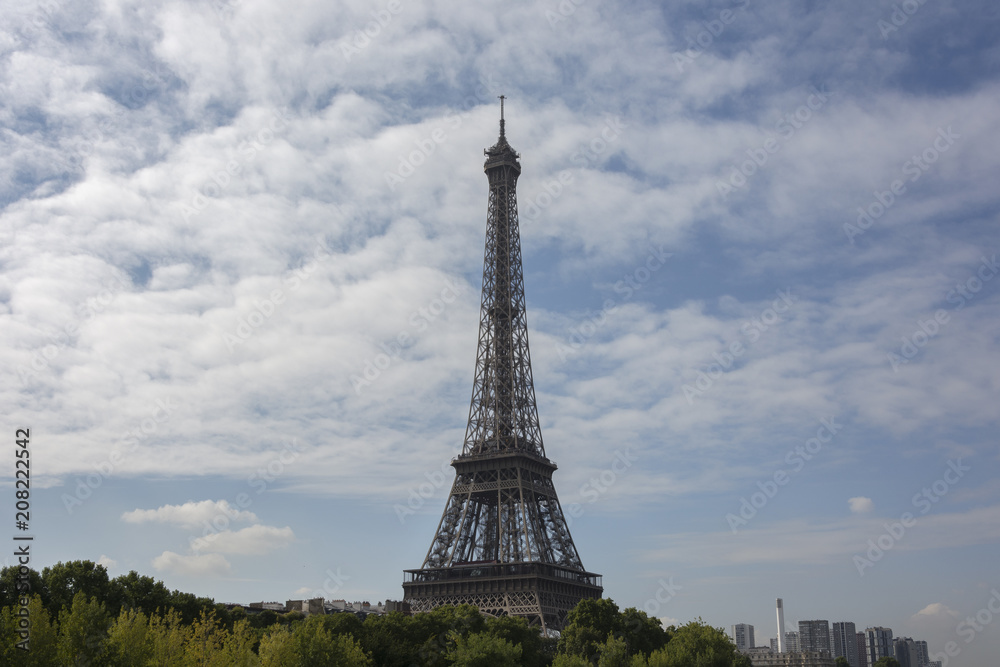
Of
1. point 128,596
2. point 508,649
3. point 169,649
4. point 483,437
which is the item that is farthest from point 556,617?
point 169,649

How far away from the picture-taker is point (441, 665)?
255ft

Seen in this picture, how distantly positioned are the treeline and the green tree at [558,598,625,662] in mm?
101

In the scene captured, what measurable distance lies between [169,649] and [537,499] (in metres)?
77.9

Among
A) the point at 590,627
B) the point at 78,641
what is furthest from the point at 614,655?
the point at 78,641

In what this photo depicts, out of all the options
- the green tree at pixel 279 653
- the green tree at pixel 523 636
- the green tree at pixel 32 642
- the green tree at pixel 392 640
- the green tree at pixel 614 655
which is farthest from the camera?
the green tree at pixel 523 636

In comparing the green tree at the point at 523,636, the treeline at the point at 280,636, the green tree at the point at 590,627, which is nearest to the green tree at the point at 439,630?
the treeline at the point at 280,636

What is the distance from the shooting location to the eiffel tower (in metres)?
104

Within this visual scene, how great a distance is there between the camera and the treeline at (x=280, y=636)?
40156 millimetres

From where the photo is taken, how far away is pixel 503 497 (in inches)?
4429

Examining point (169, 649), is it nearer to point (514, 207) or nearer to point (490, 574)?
point (490, 574)

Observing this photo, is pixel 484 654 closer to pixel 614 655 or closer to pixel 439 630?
pixel 614 655

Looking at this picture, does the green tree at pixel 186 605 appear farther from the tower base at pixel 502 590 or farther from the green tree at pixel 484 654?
the tower base at pixel 502 590

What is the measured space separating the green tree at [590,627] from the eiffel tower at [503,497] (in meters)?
14.4

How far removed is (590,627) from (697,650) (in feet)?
35.3
